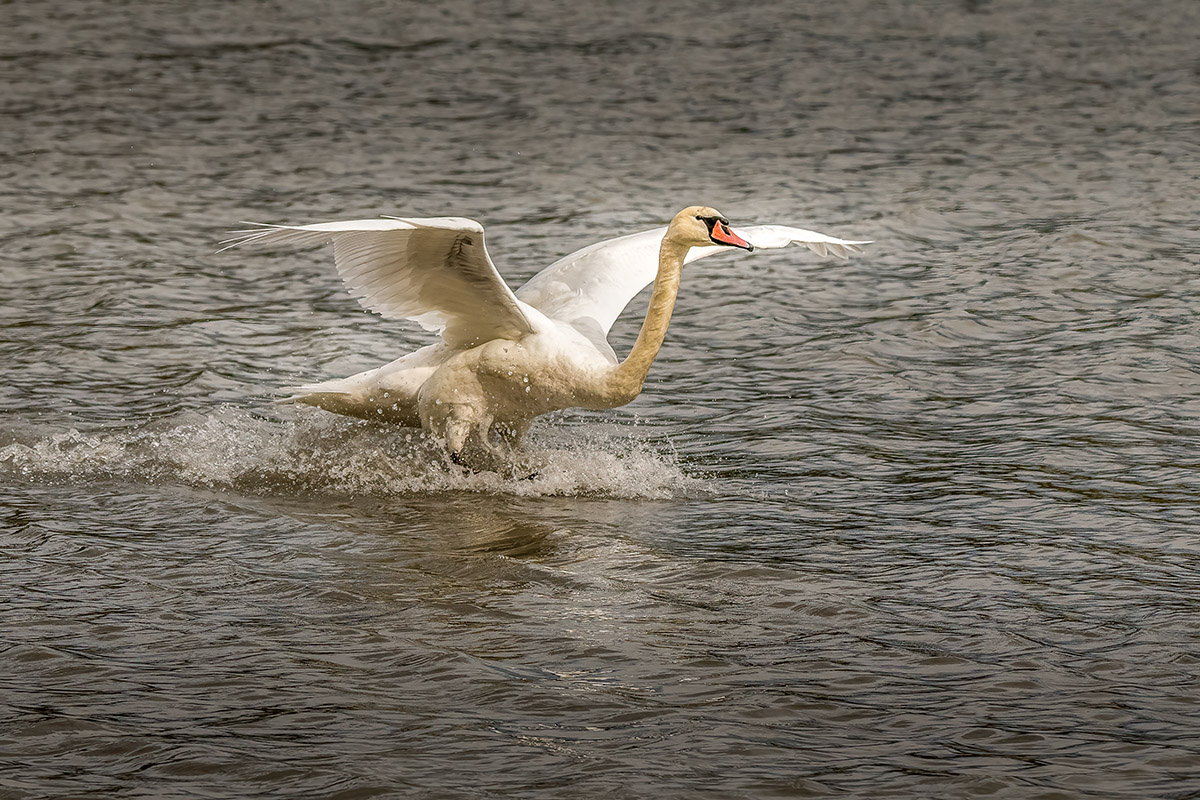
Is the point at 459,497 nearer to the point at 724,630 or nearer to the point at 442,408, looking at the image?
the point at 442,408

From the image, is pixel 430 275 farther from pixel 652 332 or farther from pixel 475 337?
pixel 652 332

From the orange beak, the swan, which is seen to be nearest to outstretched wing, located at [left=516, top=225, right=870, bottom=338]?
the swan

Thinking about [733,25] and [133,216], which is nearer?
[133,216]

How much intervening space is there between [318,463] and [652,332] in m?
2.33

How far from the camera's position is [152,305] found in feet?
45.8

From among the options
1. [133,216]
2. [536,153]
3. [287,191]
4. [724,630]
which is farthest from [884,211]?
[724,630]

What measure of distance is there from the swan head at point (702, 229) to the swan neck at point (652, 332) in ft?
0.30

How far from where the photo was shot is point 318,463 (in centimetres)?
1030

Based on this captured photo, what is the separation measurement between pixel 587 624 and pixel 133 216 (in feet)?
35.4

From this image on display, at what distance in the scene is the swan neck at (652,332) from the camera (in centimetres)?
946

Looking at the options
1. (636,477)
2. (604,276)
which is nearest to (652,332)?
(636,477)

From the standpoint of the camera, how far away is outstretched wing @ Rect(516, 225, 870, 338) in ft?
35.5

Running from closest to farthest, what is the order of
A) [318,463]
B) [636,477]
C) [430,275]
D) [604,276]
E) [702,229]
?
[702,229] → [430,275] → [636,477] → [318,463] → [604,276]

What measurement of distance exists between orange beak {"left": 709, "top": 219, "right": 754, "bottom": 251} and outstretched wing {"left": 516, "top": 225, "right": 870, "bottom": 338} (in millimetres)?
1220
